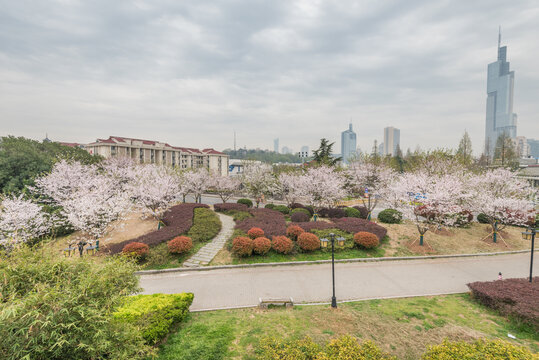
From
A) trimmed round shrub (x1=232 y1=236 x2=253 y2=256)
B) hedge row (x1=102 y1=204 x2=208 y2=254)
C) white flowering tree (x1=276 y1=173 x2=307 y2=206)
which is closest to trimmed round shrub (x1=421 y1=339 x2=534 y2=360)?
trimmed round shrub (x1=232 y1=236 x2=253 y2=256)

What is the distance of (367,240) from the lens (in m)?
16.0

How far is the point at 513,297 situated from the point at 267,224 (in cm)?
1438

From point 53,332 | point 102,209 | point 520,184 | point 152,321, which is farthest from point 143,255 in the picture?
point 520,184

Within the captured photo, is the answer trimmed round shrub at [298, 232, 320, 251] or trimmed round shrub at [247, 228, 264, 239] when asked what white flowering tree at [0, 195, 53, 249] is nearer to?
trimmed round shrub at [247, 228, 264, 239]

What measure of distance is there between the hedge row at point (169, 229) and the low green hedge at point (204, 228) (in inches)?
22.5

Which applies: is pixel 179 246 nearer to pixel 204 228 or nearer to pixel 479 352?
pixel 204 228

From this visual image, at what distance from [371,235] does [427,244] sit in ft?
16.0

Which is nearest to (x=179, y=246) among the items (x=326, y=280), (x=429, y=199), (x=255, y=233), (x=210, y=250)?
(x=210, y=250)

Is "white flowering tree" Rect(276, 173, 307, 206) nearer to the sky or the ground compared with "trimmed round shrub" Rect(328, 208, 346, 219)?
nearer to the sky

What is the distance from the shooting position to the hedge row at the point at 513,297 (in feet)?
28.3

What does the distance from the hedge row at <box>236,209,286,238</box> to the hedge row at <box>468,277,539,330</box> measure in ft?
36.7

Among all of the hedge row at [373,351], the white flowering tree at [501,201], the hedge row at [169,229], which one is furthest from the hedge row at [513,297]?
the hedge row at [169,229]

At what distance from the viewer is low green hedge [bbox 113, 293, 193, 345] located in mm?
7062

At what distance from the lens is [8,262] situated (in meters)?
4.80
